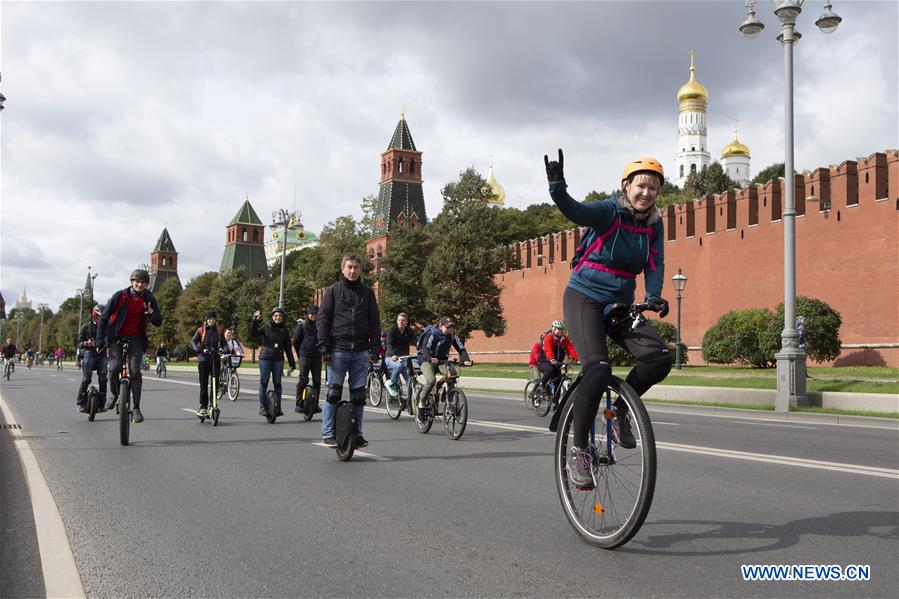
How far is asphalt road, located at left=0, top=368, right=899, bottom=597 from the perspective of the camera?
4.06 m

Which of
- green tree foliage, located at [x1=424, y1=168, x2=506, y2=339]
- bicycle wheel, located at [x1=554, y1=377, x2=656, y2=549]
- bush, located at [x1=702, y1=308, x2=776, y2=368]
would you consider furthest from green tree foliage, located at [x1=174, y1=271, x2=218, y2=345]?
bicycle wheel, located at [x1=554, y1=377, x2=656, y2=549]

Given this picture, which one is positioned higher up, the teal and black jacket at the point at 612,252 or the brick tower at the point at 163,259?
the brick tower at the point at 163,259

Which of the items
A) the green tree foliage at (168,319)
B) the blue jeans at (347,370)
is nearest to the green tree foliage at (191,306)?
the green tree foliage at (168,319)

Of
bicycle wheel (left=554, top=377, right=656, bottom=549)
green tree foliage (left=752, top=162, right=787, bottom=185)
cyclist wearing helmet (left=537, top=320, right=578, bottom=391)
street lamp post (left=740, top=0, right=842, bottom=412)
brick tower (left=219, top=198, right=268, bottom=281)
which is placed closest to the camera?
bicycle wheel (left=554, top=377, right=656, bottom=549)

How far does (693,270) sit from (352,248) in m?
47.4

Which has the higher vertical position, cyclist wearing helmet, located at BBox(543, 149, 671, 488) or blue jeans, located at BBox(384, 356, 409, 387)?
cyclist wearing helmet, located at BBox(543, 149, 671, 488)

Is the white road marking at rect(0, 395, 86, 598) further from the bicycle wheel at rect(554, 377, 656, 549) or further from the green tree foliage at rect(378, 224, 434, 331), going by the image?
the green tree foliage at rect(378, 224, 434, 331)

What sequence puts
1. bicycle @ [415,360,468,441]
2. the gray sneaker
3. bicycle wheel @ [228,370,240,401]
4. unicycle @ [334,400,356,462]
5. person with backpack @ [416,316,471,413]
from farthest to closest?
bicycle wheel @ [228,370,240,401] < person with backpack @ [416,316,471,413] < bicycle @ [415,360,468,441] < unicycle @ [334,400,356,462] < the gray sneaker

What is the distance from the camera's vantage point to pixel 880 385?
19375mm

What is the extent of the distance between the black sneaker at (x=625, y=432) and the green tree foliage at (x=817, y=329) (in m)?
26.1

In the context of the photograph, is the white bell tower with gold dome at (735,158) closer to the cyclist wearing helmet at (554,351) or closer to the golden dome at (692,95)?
the golden dome at (692,95)

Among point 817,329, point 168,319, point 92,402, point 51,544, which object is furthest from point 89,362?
point 168,319

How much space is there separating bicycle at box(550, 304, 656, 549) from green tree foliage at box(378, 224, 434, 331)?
4441 cm

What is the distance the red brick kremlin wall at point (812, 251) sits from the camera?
103 feet
